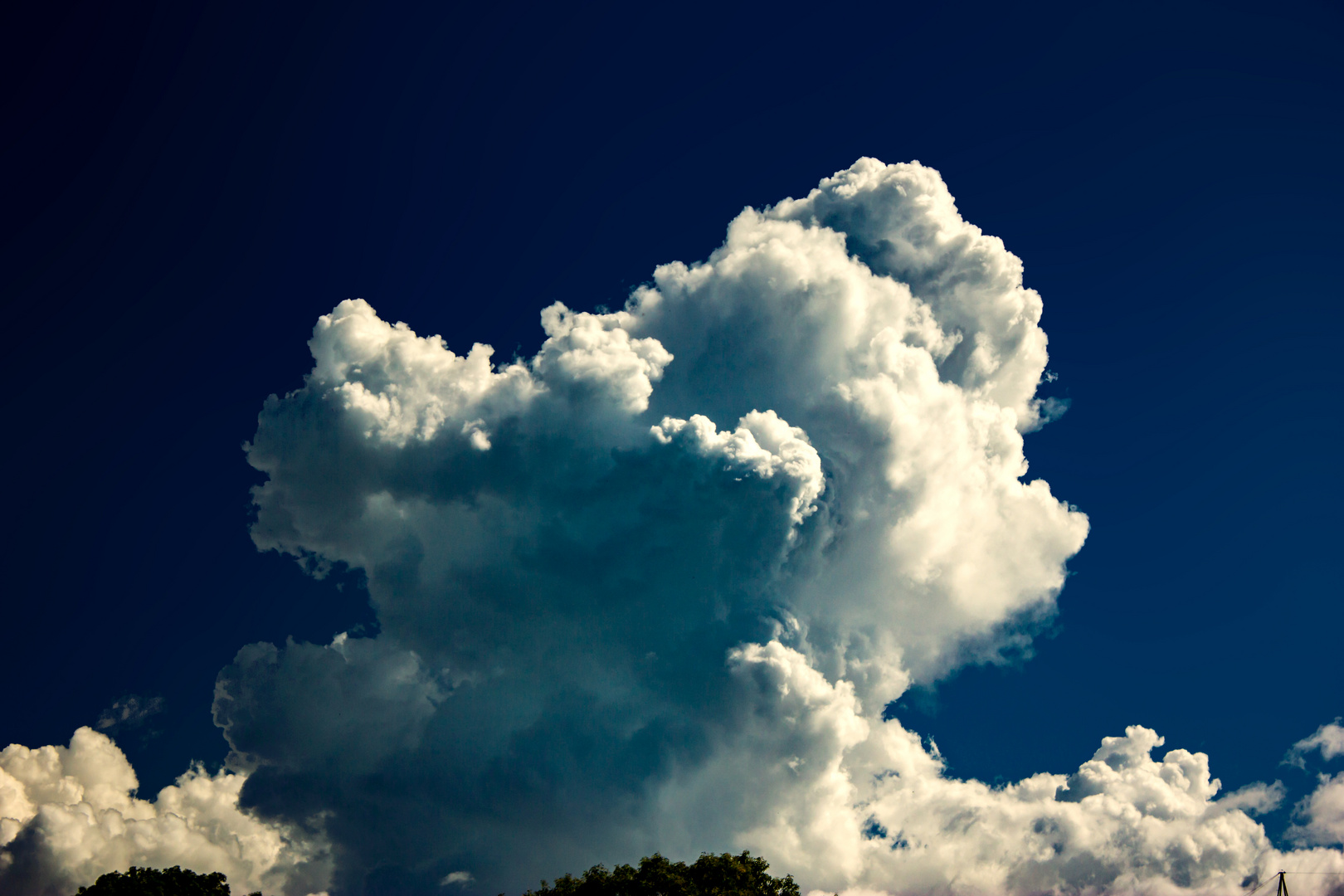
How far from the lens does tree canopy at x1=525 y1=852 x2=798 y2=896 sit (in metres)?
68.2

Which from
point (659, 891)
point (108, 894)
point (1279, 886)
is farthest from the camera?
point (1279, 886)

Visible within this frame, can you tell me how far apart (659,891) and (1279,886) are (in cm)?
7675

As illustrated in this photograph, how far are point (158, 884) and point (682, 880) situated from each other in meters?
47.5

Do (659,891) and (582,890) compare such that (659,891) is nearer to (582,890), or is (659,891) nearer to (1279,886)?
(582,890)

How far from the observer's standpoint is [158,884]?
2972 inches

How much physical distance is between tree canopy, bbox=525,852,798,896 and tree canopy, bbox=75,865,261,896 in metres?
31.7

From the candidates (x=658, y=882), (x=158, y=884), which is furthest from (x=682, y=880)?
(x=158, y=884)

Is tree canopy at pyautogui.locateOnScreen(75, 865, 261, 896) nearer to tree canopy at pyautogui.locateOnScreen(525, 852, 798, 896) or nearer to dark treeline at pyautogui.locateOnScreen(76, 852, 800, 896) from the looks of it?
dark treeline at pyautogui.locateOnScreen(76, 852, 800, 896)

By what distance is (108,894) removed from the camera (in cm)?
7331

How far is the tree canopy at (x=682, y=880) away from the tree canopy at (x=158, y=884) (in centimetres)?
3170

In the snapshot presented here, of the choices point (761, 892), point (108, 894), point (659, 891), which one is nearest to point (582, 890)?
point (659, 891)

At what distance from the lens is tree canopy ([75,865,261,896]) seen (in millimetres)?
74000

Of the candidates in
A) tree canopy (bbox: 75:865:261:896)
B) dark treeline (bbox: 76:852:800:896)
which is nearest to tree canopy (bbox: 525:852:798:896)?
dark treeline (bbox: 76:852:800:896)

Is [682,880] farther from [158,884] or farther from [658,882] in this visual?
[158,884]
